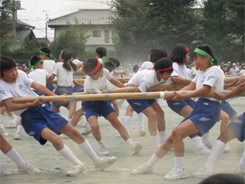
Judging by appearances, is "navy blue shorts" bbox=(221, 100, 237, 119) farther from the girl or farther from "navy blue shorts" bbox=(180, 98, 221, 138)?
the girl

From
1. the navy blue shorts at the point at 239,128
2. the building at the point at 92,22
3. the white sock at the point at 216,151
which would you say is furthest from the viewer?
the building at the point at 92,22

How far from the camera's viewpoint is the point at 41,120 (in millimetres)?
3975

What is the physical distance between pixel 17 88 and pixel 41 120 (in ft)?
1.72

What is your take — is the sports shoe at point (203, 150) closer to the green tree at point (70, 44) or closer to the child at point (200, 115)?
the child at point (200, 115)

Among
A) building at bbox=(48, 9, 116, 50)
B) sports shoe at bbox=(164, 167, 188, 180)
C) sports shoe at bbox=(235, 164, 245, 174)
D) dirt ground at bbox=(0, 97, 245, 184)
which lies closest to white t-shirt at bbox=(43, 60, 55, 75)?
dirt ground at bbox=(0, 97, 245, 184)

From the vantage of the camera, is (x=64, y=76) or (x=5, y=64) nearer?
(x=5, y=64)

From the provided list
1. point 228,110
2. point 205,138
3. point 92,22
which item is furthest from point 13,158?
point 92,22

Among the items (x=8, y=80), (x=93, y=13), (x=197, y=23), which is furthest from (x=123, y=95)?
(x=93, y=13)

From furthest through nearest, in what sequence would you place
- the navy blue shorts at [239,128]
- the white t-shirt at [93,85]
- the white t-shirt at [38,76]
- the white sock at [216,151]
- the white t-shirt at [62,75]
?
the white t-shirt at [62,75], the white t-shirt at [38,76], the white t-shirt at [93,85], the white sock at [216,151], the navy blue shorts at [239,128]

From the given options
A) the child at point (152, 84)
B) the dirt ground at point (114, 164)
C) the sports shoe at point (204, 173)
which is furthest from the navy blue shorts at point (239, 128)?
the child at point (152, 84)

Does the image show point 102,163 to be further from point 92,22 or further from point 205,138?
point 92,22

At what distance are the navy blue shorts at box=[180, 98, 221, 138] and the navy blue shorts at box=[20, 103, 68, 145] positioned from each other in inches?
65.5

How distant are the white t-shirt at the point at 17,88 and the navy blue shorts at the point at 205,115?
2168 millimetres

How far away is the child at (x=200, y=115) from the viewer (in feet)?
11.9
